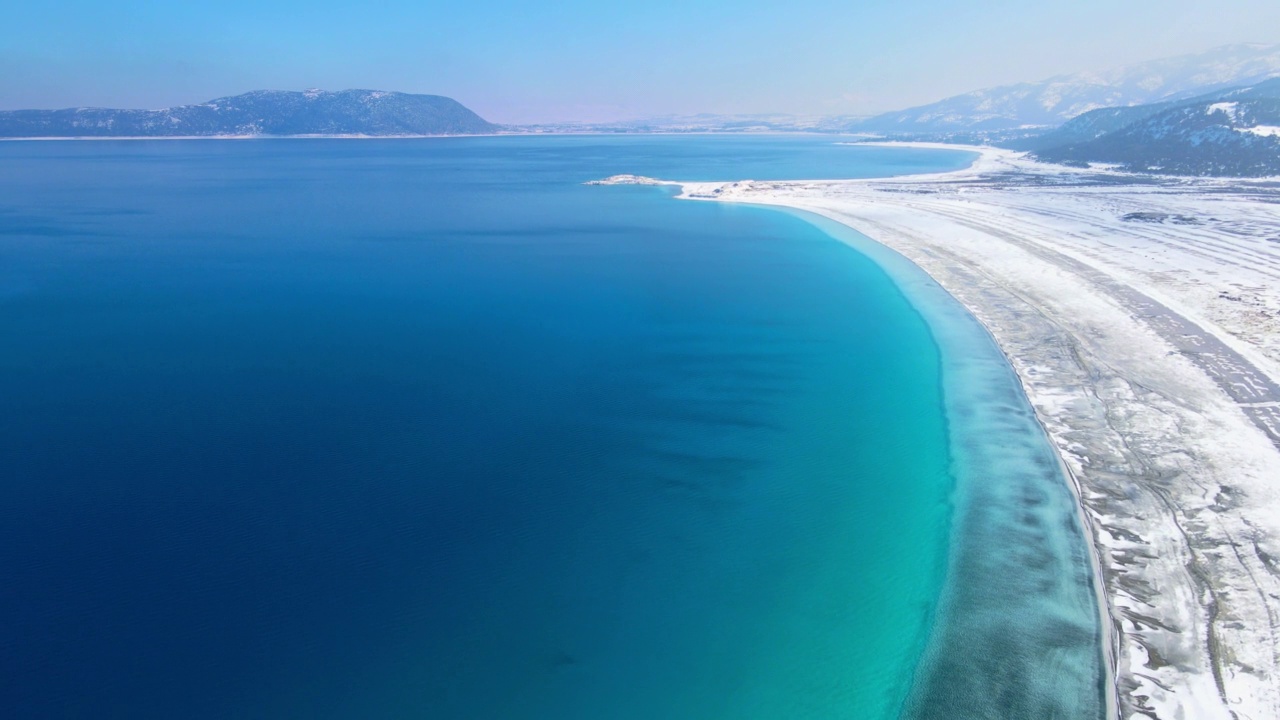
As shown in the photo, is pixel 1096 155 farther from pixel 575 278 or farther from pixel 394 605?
pixel 394 605

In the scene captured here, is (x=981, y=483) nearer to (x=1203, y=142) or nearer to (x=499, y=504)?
(x=499, y=504)

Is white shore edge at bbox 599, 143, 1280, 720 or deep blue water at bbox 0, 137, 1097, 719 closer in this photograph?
deep blue water at bbox 0, 137, 1097, 719

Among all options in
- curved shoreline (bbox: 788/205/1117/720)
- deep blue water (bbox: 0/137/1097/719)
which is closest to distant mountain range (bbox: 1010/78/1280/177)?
deep blue water (bbox: 0/137/1097/719)

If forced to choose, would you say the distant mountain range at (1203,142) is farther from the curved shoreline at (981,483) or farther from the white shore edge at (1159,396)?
the curved shoreline at (981,483)

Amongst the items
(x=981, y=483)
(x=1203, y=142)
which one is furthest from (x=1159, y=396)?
(x=1203, y=142)

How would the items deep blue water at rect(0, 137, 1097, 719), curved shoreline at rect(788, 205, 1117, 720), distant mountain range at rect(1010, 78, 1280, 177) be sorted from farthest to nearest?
distant mountain range at rect(1010, 78, 1280, 177) < curved shoreline at rect(788, 205, 1117, 720) < deep blue water at rect(0, 137, 1097, 719)

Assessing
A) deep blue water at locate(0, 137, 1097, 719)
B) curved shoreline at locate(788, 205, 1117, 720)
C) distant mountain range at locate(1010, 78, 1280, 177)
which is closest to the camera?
deep blue water at locate(0, 137, 1097, 719)

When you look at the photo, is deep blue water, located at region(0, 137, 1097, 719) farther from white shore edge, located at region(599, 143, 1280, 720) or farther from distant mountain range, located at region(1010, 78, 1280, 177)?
distant mountain range, located at region(1010, 78, 1280, 177)
